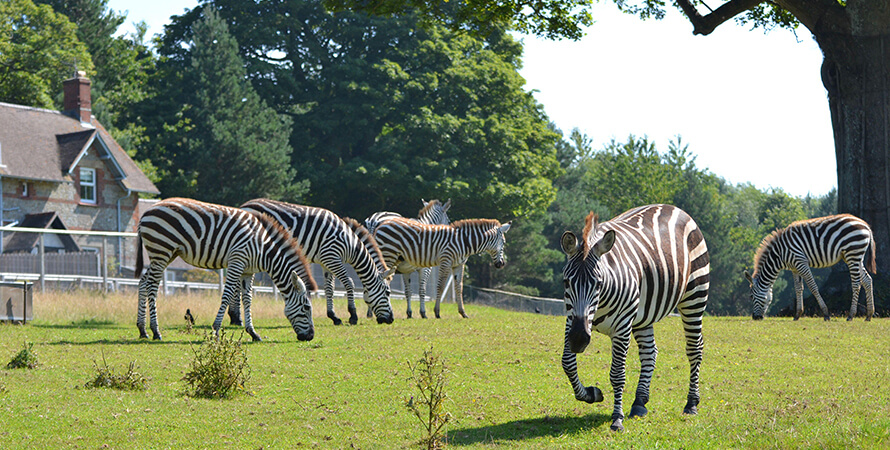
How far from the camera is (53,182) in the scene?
139 feet

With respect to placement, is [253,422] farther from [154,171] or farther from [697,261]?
[154,171]

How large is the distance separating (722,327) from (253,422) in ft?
41.7

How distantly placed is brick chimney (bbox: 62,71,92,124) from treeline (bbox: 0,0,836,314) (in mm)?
3462

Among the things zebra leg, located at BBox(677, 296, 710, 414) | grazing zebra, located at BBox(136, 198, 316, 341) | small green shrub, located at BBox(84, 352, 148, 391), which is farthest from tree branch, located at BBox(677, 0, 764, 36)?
small green shrub, located at BBox(84, 352, 148, 391)

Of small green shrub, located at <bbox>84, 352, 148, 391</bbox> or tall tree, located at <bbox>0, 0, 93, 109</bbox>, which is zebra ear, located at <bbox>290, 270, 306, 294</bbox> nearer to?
small green shrub, located at <bbox>84, 352, 148, 391</bbox>

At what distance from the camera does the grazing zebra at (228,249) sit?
16312 millimetres

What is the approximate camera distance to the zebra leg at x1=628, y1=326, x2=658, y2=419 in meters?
9.21

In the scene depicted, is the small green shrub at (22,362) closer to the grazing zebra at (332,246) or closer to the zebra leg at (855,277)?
the grazing zebra at (332,246)

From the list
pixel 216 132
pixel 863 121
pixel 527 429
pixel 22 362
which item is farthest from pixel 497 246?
pixel 216 132

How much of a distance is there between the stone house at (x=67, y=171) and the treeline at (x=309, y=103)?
4.00m

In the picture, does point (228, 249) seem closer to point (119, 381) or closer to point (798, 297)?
point (119, 381)

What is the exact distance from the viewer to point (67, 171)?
4200 centimetres

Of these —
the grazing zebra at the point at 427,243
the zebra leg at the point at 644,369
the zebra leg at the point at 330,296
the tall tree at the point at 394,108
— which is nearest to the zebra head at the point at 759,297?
the grazing zebra at the point at 427,243

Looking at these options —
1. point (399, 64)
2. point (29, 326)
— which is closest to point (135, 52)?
point (399, 64)
